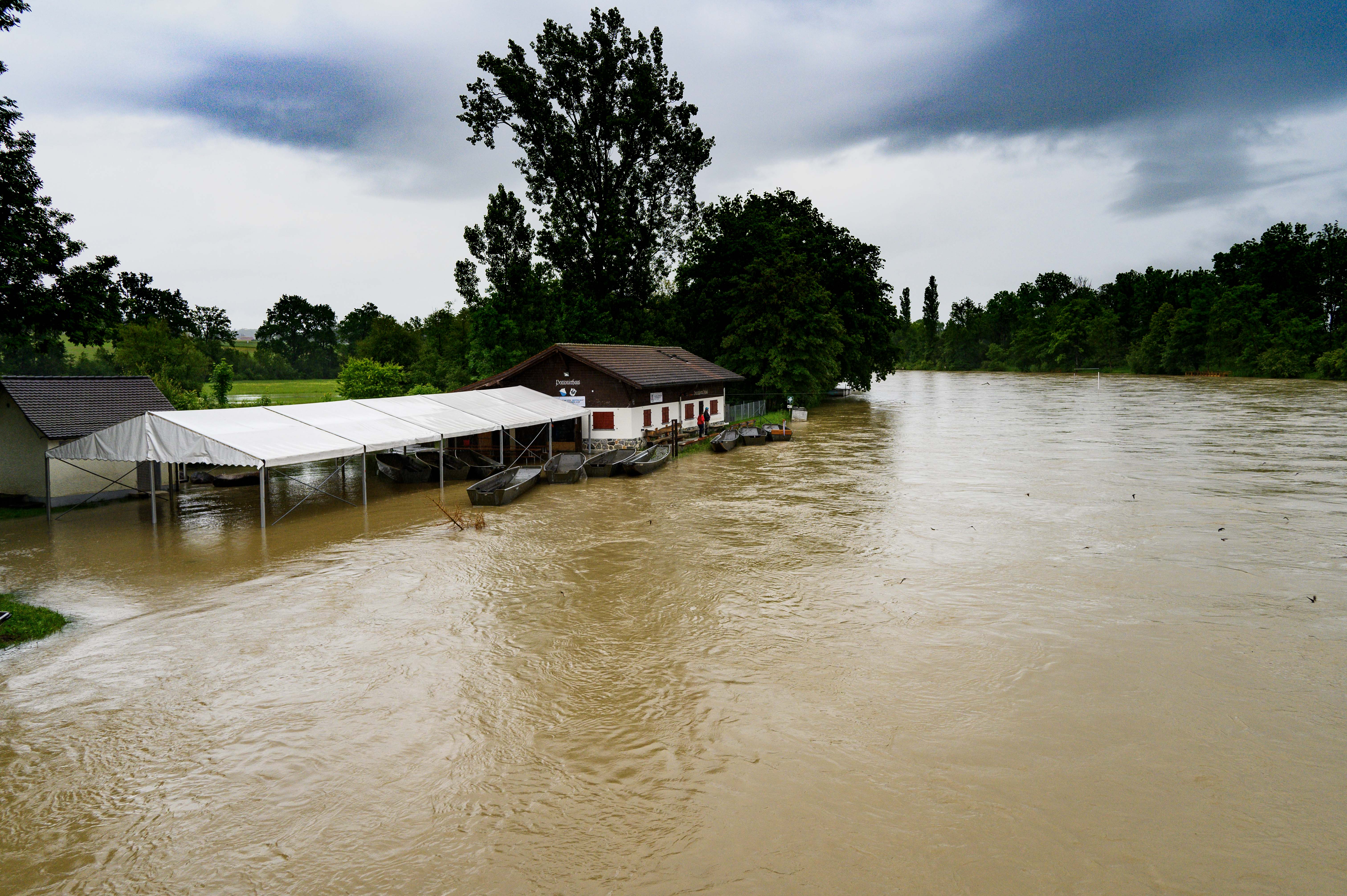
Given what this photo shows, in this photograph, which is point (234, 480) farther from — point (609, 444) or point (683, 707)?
point (683, 707)

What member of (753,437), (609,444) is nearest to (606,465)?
(609,444)

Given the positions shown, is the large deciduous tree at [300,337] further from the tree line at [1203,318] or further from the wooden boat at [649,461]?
the wooden boat at [649,461]

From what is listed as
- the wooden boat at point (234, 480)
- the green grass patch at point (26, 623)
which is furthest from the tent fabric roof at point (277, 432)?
the green grass patch at point (26, 623)

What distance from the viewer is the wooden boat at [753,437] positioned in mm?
37438

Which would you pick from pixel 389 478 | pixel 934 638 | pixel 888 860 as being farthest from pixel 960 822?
pixel 389 478

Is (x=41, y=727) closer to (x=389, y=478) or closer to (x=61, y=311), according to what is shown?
(x=61, y=311)

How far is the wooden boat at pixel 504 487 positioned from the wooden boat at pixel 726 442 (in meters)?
9.93

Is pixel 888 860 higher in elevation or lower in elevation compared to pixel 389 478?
lower

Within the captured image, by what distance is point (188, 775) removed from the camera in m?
8.10

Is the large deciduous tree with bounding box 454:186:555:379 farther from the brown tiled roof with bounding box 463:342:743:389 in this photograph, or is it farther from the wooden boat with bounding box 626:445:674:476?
the wooden boat with bounding box 626:445:674:476

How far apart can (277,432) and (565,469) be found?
32.6 ft

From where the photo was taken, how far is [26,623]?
12.0 metres

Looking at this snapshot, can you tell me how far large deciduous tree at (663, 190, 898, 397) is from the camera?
4762cm

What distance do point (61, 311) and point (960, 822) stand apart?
82.7 feet
